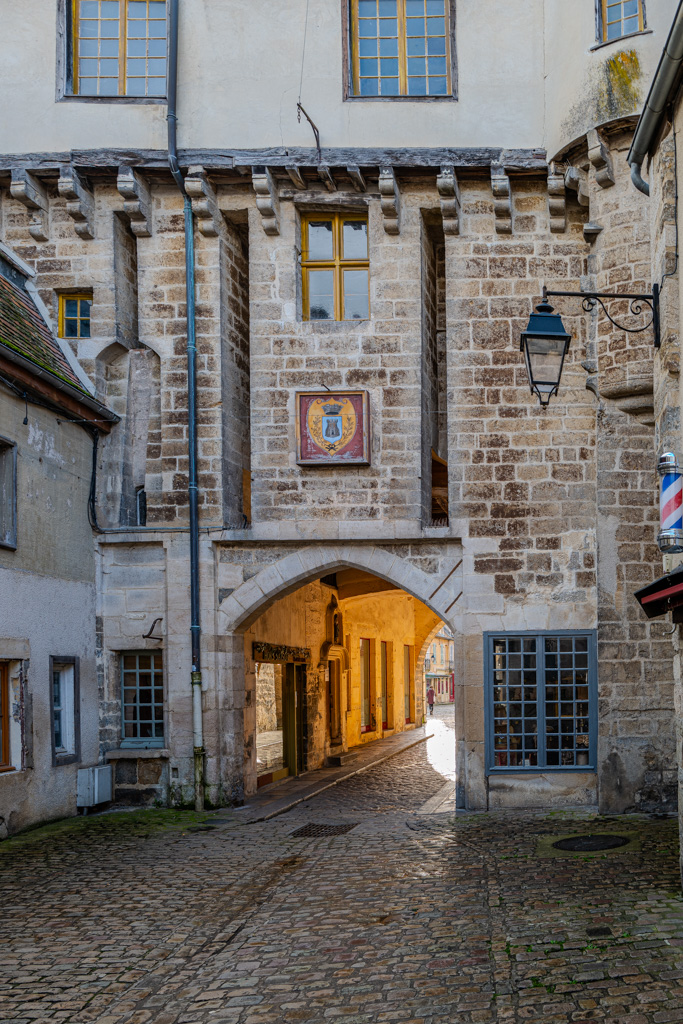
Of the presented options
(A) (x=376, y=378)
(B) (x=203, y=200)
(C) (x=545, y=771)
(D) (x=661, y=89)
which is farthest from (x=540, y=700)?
(D) (x=661, y=89)

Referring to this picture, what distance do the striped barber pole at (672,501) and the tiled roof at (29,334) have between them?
6.36 metres

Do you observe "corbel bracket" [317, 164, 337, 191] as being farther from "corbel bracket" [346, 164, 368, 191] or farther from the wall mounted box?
the wall mounted box

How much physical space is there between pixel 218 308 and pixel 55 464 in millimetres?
2673

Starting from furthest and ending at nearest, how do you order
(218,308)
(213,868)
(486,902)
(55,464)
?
(218,308), (55,464), (213,868), (486,902)

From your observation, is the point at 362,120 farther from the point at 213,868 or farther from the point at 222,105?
→ the point at 213,868

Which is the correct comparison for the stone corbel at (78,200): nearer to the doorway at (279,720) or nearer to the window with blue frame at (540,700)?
the doorway at (279,720)

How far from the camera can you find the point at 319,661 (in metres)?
18.7

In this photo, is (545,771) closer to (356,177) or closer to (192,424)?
(192,424)

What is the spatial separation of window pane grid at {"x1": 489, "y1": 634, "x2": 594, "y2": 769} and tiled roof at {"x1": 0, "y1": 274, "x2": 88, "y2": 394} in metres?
5.76

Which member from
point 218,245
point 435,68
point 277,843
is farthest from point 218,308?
point 277,843

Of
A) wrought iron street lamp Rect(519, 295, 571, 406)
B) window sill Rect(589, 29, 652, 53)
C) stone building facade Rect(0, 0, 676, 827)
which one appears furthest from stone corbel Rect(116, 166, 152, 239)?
wrought iron street lamp Rect(519, 295, 571, 406)

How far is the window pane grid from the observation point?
1266 cm

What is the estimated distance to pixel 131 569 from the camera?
13297 millimetres

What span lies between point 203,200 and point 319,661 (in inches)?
334
